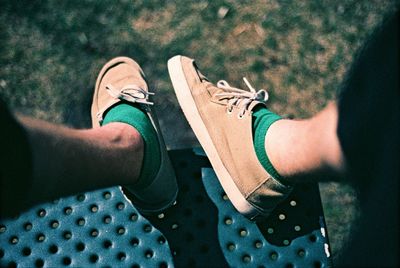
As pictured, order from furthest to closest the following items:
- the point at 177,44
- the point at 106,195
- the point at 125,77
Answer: the point at 177,44
the point at 125,77
the point at 106,195

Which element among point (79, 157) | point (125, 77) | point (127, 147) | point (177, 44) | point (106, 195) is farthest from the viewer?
point (177, 44)

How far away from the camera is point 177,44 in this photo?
179 centimetres

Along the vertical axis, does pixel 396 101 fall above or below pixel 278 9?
above

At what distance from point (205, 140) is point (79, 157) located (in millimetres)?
489

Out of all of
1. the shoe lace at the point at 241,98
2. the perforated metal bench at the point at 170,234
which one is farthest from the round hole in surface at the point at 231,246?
the shoe lace at the point at 241,98

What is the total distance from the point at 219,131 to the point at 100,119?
37 cm

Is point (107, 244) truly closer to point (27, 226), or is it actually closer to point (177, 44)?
point (27, 226)

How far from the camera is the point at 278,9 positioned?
1849mm

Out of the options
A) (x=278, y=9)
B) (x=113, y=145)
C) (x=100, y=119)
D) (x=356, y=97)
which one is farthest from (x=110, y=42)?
(x=356, y=97)

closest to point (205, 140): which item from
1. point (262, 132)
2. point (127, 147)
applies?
point (262, 132)

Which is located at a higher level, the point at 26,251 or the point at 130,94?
the point at 130,94

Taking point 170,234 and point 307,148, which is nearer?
point 307,148

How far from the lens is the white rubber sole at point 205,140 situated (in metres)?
1.16

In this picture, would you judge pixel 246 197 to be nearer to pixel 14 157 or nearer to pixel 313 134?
pixel 313 134
